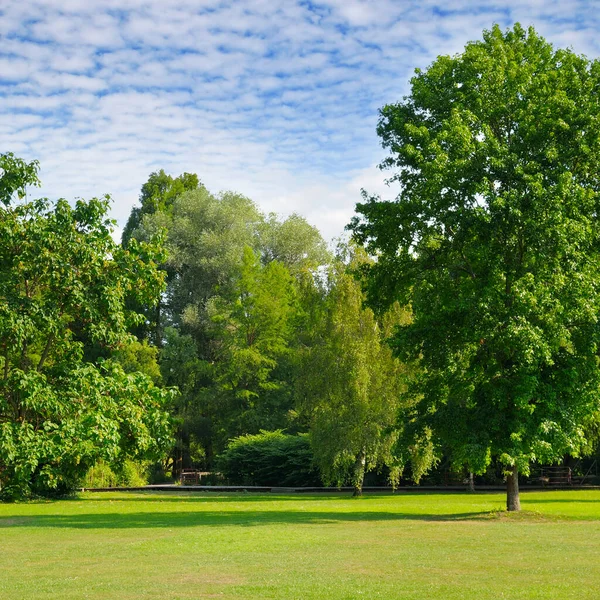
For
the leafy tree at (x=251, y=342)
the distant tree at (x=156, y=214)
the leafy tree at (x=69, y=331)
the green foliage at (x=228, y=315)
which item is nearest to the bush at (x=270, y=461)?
the green foliage at (x=228, y=315)

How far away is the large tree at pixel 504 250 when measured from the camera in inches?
1038

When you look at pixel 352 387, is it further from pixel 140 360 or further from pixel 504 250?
pixel 140 360

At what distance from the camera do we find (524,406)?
26.0 m

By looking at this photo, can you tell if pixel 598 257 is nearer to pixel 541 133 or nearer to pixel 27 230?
pixel 541 133

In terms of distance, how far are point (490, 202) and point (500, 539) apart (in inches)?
425

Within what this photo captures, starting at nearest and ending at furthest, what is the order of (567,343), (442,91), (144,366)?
1. (567,343)
2. (442,91)
3. (144,366)

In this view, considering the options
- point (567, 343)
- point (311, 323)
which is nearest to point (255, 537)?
point (567, 343)

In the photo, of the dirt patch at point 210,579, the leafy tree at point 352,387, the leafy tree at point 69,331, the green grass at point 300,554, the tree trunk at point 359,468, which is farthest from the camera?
the tree trunk at point 359,468

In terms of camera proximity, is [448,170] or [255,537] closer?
[255,537]

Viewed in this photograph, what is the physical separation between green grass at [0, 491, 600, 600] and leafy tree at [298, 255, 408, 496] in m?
8.99

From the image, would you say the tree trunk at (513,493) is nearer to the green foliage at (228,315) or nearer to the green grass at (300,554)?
the green grass at (300,554)

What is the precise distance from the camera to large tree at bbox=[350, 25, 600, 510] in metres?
26.4

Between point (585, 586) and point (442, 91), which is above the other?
point (442, 91)

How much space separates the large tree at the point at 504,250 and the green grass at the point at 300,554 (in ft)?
11.3
